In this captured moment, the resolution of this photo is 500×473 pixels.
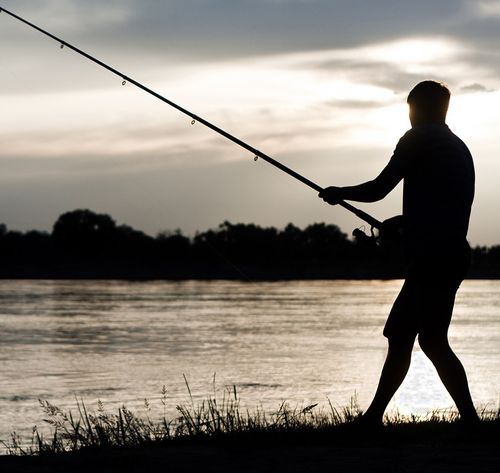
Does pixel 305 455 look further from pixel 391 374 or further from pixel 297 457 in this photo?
pixel 391 374

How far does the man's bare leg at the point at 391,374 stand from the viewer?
5.74 metres

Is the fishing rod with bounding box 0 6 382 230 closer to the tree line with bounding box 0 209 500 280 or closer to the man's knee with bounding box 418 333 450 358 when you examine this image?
the man's knee with bounding box 418 333 450 358

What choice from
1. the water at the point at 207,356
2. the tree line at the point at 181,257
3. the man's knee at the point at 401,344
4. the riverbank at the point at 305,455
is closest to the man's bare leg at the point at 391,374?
the man's knee at the point at 401,344

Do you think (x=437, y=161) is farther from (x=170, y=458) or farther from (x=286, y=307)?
(x=286, y=307)

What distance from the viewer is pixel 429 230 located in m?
5.61

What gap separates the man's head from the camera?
Answer: 5.75 metres

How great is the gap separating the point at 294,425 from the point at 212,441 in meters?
0.59

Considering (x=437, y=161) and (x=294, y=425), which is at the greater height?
(x=437, y=161)

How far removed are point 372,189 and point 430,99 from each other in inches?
22.4

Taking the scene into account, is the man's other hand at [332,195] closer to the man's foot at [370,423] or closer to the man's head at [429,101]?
the man's head at [429,101]

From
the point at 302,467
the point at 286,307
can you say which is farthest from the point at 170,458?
the point at 286,307

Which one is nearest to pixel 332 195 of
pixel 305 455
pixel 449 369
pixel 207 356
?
pixel 449 369

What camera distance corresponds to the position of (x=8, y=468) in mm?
4980

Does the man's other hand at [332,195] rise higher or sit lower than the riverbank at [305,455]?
higher
